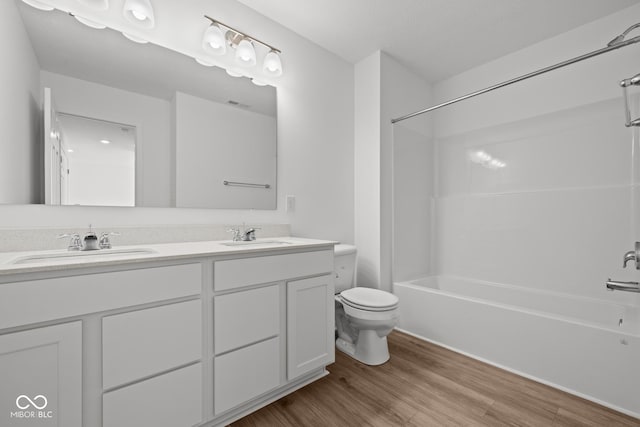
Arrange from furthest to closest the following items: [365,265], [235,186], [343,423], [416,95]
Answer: [416,95], [365,265], [235,186], [343,423]

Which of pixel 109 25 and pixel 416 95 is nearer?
pixel 109 25

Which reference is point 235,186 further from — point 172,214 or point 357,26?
point 357,26

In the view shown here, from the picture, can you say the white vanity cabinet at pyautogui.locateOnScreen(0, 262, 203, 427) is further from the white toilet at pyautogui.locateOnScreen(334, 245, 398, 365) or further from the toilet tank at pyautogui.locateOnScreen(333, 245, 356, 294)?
the toilet tank at pyautogui.locateOnScreen(333, 245, 356, 294)

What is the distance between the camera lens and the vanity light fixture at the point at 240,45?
5.74ft

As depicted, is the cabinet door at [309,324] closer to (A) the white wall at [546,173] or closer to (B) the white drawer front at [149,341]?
(B) the white drawer front at [149,341]

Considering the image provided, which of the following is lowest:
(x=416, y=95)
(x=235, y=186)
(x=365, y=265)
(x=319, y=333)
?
(x=319, y=333)

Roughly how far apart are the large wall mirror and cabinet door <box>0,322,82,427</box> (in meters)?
0.70

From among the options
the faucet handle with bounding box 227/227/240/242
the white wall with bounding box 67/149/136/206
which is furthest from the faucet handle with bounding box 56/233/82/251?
the faucet handle with bounding box 227/227/240/242

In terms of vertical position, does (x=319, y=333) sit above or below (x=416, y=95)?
below

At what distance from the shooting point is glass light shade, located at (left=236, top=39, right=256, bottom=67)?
1891mm


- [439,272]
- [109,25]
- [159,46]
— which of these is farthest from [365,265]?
[109,25]

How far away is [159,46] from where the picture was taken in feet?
Answer: 5.38

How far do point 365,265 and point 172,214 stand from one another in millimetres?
1672

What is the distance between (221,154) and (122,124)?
54 centimetres
